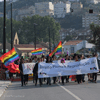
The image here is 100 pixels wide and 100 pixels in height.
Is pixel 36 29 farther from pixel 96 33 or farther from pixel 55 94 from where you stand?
pixel 55 94

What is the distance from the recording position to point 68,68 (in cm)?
1923

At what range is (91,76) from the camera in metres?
20.3

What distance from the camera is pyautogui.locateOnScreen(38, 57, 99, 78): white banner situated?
740 inches

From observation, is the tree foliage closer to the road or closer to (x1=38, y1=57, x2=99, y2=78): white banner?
(x1=38, y1=57, x2=99, y2=78): white banner

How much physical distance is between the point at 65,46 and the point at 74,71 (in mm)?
114940

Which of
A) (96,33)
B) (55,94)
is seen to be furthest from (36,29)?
(55,94)

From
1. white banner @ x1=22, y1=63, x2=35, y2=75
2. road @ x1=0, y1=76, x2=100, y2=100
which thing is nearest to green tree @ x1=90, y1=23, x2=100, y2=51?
white banner @ x1=22, y1=63, x2=35, y2=75

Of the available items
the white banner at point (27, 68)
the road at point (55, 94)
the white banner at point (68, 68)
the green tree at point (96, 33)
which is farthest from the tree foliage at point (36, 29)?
the road at point (55, 94)

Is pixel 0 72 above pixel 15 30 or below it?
below

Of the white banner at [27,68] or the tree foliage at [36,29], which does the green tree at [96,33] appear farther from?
the tree foliage at [36,29]

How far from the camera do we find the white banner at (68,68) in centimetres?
1880

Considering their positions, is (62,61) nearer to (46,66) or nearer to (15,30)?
(46,66)

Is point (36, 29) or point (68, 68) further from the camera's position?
point (36, 29)

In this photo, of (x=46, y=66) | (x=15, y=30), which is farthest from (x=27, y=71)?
(x=15, y=30)
